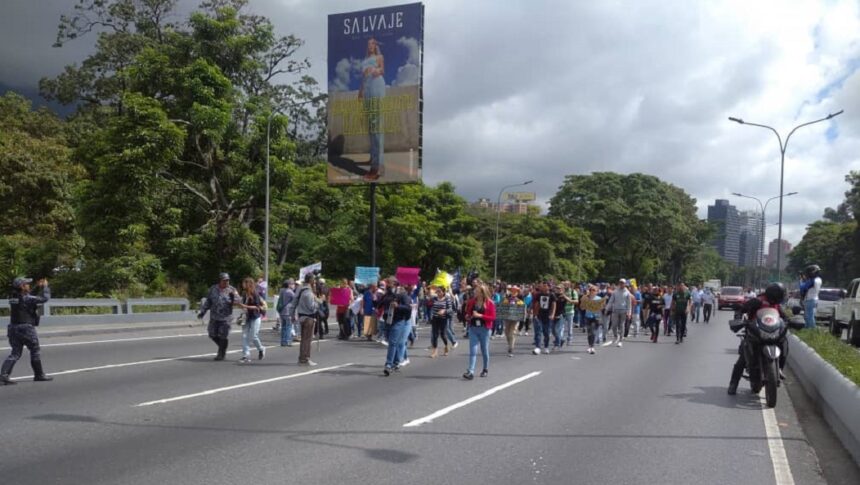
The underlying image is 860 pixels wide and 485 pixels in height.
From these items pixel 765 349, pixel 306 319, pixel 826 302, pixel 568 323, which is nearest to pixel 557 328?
pixel 568 323

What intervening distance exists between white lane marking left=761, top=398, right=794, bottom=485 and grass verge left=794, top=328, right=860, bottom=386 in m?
1.01

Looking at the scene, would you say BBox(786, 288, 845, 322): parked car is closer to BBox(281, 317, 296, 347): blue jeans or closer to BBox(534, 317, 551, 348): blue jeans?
BBox(534, 317, 551, 348): blue jeans

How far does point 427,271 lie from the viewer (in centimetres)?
4778

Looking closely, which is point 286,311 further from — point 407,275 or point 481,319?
point 407,275

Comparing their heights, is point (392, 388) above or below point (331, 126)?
below

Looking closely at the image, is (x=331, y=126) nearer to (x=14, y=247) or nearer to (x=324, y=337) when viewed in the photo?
(x=324, y=337)

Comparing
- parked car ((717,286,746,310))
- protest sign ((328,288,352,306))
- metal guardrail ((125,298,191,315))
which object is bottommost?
parked car ((717,286,746,310))

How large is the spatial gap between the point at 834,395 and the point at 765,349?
125cm

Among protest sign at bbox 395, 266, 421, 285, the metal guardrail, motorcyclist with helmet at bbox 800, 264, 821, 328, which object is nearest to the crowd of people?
protest sign at bbox 395, 266, 421, 285

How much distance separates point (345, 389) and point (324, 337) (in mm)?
10449

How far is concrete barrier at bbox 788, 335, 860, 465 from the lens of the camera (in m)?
7.05

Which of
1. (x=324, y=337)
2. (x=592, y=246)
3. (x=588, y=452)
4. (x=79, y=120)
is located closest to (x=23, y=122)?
(x=79, y=120)

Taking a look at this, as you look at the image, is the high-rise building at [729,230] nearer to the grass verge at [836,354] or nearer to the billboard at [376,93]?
the billboard at [376,93]

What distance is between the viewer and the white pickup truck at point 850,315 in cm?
1872
